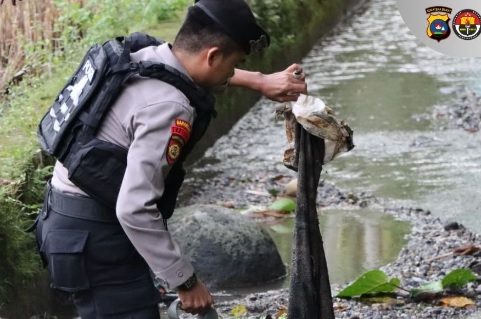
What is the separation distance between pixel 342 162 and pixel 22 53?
100 inches

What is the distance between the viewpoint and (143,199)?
3.28 m

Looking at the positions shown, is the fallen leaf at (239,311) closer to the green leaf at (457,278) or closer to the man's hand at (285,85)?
the green leaf at (457,278)

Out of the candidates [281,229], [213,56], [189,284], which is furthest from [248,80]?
[281,229]

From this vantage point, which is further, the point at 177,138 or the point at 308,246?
the point at 308,246

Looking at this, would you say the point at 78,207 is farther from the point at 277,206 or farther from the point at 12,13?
the point at 12,13

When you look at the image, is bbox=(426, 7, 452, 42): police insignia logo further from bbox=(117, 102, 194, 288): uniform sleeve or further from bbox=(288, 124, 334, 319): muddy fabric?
bbox=(117, 102, 194, 288): uniform sleeve

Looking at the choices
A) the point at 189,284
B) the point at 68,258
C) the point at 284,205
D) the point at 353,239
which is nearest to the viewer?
the point at 189,284

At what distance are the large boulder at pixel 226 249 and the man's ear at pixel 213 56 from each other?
7.57ft

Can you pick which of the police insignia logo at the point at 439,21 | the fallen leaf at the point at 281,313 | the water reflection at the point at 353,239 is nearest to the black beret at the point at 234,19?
the fallen leaf at the point at 281,313

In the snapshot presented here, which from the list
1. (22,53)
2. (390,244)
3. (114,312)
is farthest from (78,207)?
(22,53)

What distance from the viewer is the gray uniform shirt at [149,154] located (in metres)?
3.29

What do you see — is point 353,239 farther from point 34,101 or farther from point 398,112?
point 398,112

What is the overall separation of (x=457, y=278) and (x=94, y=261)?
223 centimetres

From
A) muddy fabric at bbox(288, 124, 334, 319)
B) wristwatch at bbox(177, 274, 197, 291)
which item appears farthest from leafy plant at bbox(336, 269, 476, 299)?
wristwatch at bbox(177, 274, 197, 291)
